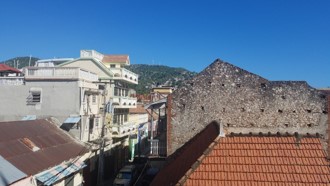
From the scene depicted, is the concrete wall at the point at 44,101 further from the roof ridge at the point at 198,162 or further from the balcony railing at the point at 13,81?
the roof ridge at the point at 198,162

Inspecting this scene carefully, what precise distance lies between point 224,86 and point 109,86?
1952 cm

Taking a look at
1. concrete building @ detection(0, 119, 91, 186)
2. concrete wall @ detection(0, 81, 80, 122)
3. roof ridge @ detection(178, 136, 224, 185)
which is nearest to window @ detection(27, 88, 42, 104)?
concrete wall @ detection(0, 81, 80, 122)

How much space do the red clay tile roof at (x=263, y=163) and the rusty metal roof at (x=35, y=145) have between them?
10.3 metres

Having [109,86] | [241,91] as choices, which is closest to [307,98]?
[241,91]

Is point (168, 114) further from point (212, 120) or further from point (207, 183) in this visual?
point (207, 183)

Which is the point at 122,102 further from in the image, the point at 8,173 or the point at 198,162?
the point at 198,162

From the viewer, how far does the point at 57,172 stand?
60.4ft

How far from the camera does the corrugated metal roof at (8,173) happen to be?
13.9 meters

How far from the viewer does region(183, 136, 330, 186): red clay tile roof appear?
10367 mm

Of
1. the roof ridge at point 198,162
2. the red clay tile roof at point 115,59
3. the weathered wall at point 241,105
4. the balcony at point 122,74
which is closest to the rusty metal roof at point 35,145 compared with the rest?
the weathered wall at point 241,105

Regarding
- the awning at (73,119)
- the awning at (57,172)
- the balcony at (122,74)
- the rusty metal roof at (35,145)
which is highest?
the balcony at (122,74)

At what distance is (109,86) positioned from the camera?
3378 centimetres

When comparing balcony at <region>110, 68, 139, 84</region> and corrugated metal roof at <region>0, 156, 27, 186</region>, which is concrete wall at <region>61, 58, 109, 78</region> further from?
corrugated metal roof at <region>0, 156, 27, 186</region>

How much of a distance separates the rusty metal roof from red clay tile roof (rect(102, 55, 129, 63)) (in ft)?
60.0
